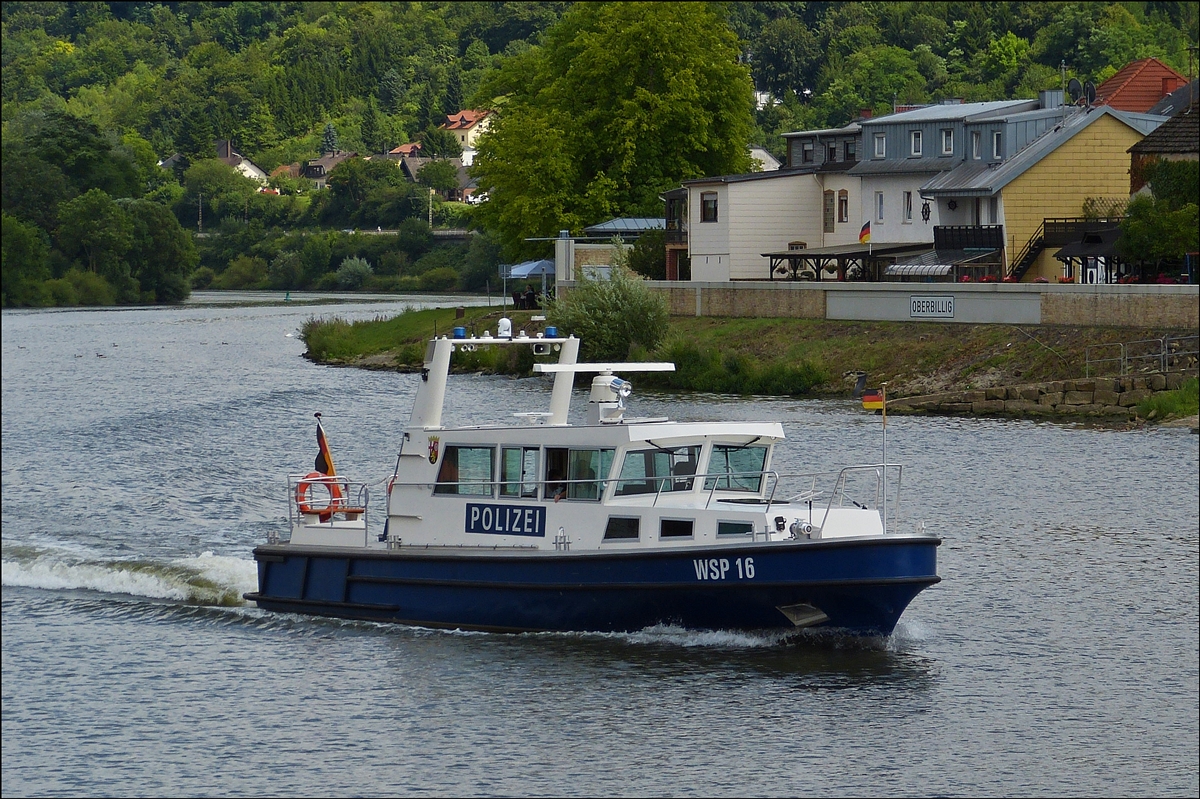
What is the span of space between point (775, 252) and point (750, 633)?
51197mm

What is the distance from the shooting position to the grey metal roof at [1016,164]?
217 feet

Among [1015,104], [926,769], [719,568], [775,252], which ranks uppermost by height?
[1015,104]

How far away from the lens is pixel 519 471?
25.1 m

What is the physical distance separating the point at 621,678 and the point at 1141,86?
78.8 metres

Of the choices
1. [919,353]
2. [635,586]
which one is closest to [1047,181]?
[919,353]

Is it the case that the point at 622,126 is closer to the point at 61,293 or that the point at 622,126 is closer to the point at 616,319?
the point at 616,319

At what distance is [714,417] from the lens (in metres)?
47.8

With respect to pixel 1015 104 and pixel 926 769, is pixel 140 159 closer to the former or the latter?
pixel 1015 104

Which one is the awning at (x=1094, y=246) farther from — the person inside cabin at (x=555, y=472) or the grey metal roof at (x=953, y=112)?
the person inside cabin at (x=555, y=472)

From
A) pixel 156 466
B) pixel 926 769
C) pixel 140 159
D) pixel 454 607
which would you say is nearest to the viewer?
pixel 926 769

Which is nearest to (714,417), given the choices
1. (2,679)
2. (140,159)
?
(2,679)

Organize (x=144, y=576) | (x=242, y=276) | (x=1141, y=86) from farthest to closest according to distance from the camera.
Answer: (x=242, y=276), (x=1141, y=86), (x=144, y=576)

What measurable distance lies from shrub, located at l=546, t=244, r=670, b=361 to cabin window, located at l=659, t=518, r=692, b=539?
38479 millimetres

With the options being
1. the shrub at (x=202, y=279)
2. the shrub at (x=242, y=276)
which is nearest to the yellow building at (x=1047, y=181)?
the shrub at (x=242, y=276)
